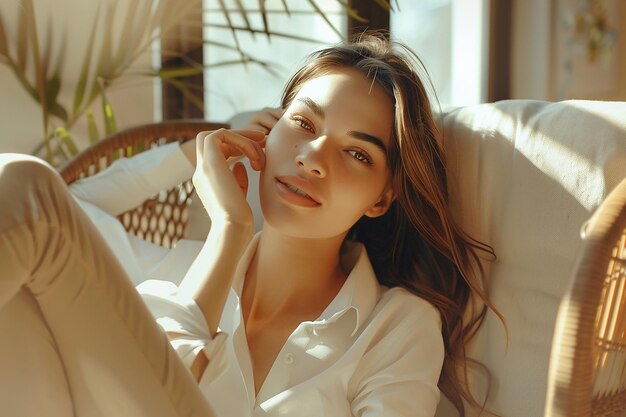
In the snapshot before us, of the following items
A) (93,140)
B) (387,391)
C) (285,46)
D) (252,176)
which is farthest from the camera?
(285,46)

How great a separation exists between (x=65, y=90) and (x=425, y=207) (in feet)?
5.14

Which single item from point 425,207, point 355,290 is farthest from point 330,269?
point 425,207

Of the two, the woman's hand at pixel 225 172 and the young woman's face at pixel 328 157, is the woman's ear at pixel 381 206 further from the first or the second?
the woman's hand at pixel 225 172

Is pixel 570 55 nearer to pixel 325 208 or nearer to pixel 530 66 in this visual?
pixel 530 66

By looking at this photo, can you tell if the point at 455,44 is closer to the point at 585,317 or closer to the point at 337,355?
the point at 337,355

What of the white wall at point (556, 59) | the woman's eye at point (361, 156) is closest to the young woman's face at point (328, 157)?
the woman's eye at point (361, 156)

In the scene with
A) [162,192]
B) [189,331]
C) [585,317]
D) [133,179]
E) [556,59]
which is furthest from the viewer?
[556,59]

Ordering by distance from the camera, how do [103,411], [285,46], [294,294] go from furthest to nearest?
[285,46] → [294,294] → [103,411]

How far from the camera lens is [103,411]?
1085mm

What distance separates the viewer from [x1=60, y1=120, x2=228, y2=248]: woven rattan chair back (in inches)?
75.9

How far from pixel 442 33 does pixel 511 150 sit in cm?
221

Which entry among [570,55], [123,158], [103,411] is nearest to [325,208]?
[103,411]

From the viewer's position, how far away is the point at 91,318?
103 centimetres

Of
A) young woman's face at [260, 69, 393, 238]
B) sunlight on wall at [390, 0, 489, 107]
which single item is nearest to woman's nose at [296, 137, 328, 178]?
young woman's face at [260, 69, 393, 238]
